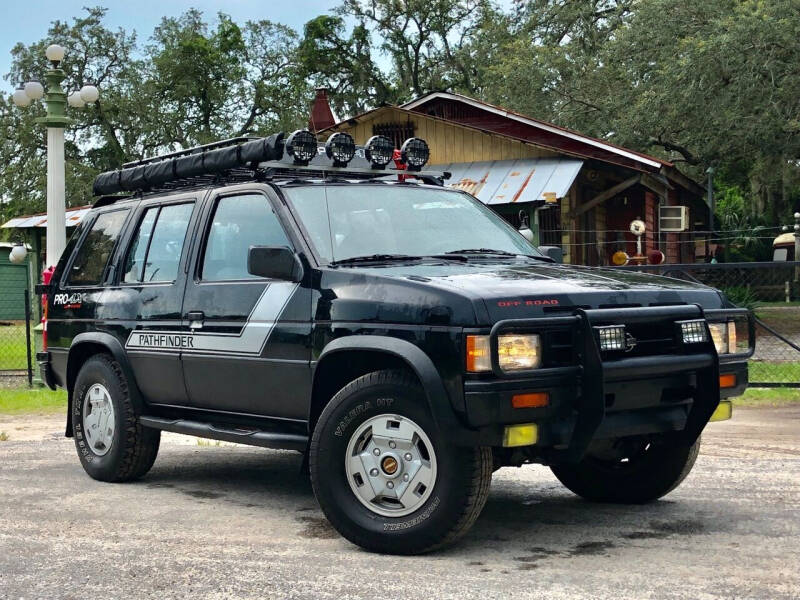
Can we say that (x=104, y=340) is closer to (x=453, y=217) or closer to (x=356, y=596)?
(x=453, y=217)

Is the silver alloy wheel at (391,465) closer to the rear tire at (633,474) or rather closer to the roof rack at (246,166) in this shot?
the rear tire at (633,474)

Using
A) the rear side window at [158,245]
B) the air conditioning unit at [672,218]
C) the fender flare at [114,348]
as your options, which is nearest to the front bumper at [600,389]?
the rear side window at [158,245]

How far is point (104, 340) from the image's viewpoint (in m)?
7.30

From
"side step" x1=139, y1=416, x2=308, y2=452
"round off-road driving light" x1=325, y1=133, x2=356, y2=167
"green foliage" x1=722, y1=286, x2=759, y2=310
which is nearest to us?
"side step" x1=139, y1=416, x2=308, y2=452

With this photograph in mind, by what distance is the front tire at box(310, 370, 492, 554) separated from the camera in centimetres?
499

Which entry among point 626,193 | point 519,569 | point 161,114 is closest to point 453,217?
point 519,569

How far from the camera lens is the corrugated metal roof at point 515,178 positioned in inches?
841

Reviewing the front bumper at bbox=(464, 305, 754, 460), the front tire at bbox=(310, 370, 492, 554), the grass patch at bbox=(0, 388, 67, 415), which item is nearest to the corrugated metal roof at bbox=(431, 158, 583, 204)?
the grass patch at bbox=(0, 388, 67, 415)

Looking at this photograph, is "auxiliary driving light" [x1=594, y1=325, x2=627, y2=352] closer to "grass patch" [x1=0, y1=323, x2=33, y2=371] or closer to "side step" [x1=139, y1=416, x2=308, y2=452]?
"side step" [x1=139, y1=416, x2=308, y2=452]

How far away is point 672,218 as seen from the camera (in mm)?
26328

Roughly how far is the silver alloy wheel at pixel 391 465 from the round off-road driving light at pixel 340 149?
2.05 metres

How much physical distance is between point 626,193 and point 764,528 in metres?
22.3

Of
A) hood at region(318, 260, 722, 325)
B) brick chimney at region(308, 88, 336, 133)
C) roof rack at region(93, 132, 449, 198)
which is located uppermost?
brick chimney at region(308, 88, 336, 133)

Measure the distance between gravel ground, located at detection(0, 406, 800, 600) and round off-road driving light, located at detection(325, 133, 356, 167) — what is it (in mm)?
2101
